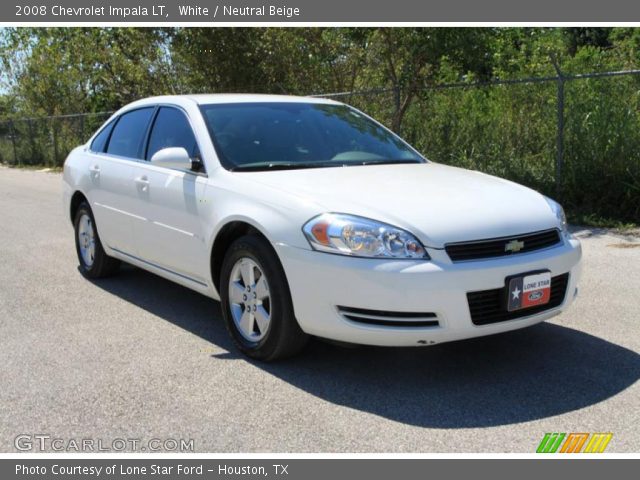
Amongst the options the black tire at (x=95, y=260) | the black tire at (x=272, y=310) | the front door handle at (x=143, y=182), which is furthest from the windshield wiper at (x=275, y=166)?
the black tire at (x=95, y=260)

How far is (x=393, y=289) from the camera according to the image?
3.78 m

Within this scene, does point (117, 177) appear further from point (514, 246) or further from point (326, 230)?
point (514, 246)

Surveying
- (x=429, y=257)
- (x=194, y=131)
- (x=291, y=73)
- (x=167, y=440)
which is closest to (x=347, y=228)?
(x=429, y=257)

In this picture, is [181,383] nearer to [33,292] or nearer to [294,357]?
[294,357]

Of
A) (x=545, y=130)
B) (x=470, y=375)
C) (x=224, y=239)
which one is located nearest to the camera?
(x=470, y=375)

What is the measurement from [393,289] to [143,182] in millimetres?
2479

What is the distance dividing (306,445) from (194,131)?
8.36 ft

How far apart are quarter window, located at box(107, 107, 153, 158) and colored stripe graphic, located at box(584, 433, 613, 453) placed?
387 cm

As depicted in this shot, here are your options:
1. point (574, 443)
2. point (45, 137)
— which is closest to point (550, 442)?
point (574, 443)

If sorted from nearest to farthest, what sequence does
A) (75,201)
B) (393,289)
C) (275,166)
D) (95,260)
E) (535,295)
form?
(393,289), (535,295), (275,166), (95,260), (75,201)

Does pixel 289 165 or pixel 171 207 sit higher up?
pixel 289 165

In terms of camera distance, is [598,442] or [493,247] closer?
A: [598,442]

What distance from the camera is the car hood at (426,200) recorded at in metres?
3.92

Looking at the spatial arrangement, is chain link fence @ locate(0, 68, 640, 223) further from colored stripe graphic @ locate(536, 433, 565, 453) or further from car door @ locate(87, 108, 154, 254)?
colored stripe graphic @ locate(536, 433, 565, 453)
